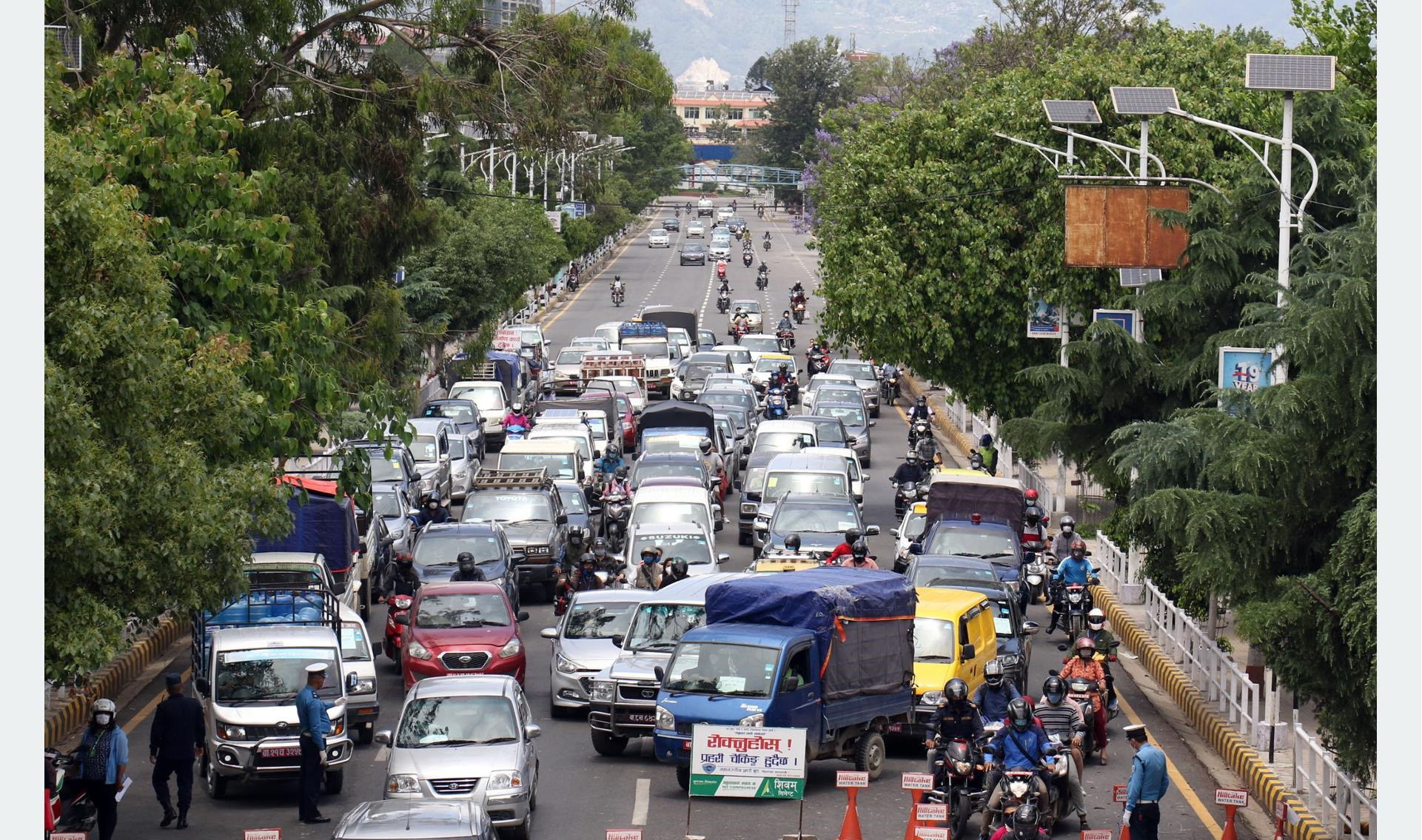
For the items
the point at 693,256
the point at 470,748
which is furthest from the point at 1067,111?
the point at 693,256

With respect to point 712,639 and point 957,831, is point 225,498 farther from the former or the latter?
point 957,831

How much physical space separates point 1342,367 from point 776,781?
5.88m

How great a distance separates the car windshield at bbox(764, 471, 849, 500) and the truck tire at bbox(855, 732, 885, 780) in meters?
15.7

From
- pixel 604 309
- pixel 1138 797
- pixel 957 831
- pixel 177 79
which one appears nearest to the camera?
pixel 1138 797

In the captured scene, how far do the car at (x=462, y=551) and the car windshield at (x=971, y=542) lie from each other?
6.18 metres

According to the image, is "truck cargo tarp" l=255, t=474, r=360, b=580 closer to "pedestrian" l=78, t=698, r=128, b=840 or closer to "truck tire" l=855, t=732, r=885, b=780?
"truck tire" l=855, t=732, r=885, b=780

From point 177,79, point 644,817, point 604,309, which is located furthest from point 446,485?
point 604,309

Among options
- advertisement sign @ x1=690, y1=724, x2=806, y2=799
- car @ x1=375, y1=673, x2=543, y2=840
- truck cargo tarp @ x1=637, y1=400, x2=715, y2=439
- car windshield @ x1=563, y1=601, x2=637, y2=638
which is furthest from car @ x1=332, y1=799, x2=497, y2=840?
truck cargo tarp @ x1=637, y1=400, x2=715, y2=439

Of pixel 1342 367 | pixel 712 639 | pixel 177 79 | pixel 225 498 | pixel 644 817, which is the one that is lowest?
pixel 644 817

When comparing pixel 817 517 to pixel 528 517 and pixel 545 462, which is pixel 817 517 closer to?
pixel 528 517

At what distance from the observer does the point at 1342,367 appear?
14.7 m

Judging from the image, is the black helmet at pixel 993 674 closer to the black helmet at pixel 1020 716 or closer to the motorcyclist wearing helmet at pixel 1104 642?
the black helmet at pixel 1020 716

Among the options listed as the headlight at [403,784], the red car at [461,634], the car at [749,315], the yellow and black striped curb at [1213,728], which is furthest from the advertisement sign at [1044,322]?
the car at [749,315]

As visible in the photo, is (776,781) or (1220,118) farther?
(1220,118)
